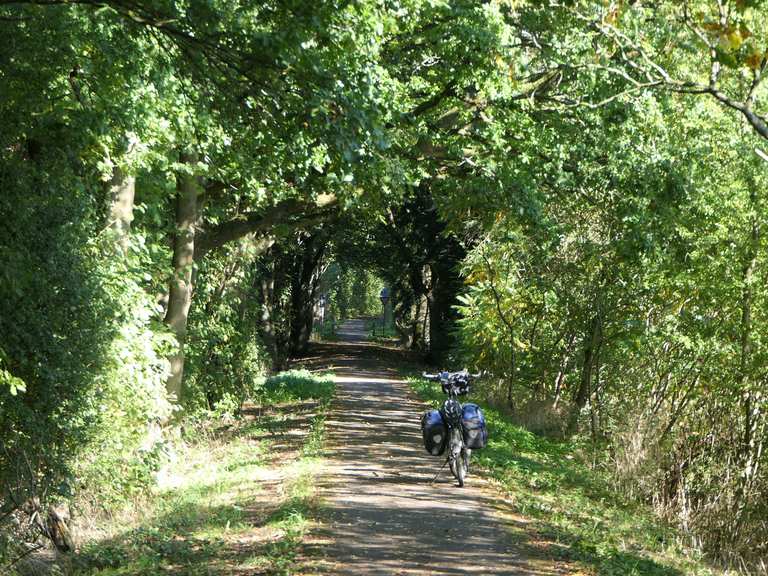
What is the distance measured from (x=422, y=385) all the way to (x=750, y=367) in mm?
16470

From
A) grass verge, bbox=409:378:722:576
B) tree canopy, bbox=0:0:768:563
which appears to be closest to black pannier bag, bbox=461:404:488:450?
grass verge, bbox=409:378:722:576

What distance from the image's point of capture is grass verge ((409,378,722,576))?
29.7 feet

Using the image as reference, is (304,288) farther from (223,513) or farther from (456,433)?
(223,513)

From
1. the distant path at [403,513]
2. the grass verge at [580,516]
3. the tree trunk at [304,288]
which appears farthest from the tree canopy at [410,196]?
the tree trunk at [304,288]

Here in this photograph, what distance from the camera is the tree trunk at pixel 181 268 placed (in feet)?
51.4

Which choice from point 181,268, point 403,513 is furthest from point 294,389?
point 403,513

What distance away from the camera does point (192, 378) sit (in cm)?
1916

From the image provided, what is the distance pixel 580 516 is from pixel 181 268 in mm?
8099

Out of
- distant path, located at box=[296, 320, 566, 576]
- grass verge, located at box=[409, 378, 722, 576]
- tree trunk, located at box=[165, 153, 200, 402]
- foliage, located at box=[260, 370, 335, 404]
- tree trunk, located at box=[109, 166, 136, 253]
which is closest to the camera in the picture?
distant path, located at box=[296, 320, 566, 576]

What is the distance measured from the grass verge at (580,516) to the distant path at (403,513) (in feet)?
1.52

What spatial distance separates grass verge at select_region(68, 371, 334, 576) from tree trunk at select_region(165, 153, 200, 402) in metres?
1.63

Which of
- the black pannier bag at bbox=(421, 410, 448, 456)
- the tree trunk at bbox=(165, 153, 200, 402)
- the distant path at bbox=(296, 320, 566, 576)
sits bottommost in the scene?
the distant path at bbox=(296, 320, 566, 576)

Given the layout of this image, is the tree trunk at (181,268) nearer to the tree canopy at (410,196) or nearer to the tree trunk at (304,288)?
the tree canopy at (410,196)

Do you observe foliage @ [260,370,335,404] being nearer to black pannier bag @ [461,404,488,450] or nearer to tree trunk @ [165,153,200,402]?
tree trunk @ [165,153,200,402]
